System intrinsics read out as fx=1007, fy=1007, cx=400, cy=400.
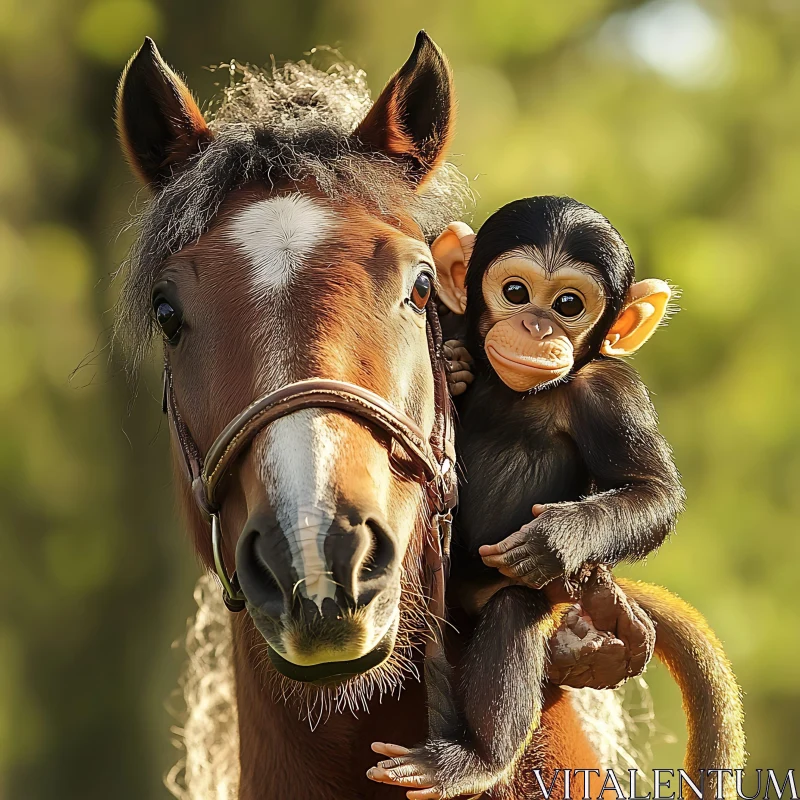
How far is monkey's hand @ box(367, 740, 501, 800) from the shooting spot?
2.01 meters

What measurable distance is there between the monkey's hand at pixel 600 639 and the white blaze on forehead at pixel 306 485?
0.79 metres

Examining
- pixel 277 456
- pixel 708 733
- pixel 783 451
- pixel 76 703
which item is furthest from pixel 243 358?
pixel 783 451

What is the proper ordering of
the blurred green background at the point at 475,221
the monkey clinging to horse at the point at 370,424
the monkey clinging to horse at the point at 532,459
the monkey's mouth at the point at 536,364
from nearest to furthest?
the monkey clinging to horse at the point at 370,424 → the monkey clinging to horse at the point at 532,459 → the monkey's mouth at the point at 536,364 → the blurred green background at the point at 475,221

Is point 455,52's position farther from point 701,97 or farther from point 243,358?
point 243,358

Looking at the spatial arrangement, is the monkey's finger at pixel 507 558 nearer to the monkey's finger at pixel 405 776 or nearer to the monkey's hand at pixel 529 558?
the monkey's hand at pixel 529 558

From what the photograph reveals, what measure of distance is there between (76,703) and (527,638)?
21.1 feet

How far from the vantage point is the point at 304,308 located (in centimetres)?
201

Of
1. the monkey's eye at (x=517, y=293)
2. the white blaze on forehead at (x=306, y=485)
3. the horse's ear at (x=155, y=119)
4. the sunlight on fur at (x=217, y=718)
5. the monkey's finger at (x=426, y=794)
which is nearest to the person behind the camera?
the white blaze on forehead at (x=306, y=485)

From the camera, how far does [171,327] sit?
223 cm

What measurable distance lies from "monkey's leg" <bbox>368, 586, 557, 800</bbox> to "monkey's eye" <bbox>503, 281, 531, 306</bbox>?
2.14 feet

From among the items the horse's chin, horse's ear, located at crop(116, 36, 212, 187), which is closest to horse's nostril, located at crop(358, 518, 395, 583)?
the horse's chin

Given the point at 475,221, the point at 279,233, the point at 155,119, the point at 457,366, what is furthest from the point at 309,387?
the point at 475,221

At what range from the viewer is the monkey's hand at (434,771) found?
201 cm

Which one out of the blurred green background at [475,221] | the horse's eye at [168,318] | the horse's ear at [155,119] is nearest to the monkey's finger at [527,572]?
the horse's eye at [168,318]
